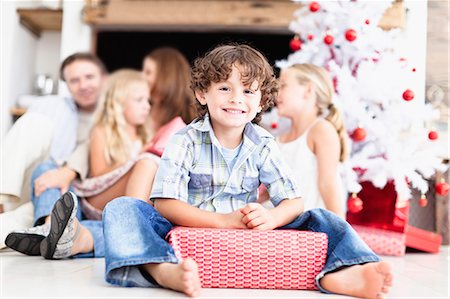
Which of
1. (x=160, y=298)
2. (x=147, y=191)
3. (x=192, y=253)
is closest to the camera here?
(x=160, y=298)

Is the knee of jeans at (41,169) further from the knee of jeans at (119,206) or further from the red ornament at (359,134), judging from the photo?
the red ornament at (359,134)

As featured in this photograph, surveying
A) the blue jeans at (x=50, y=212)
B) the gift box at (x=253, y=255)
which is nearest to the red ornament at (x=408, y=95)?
the gift box at (x=253, y=255)

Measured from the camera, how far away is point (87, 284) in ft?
3.68

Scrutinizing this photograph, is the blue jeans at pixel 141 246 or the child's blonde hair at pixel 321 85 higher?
the child's blonde hair at pixel 321 85

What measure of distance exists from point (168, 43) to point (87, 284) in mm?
2156

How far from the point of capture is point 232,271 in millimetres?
1140

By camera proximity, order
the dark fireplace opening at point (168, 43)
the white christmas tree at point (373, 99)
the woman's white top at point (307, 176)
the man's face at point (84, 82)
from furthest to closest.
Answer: the dark fireplace opening at point (168, 43)
the man's face at point (84, 82)
the white christmas tree at point (373, 99)
the woman's white top at point (307, 176)

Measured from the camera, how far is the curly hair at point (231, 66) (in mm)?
1236

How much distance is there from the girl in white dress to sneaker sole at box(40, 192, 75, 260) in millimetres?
822

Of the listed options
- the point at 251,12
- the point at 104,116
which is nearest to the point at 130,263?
the point at 104,116

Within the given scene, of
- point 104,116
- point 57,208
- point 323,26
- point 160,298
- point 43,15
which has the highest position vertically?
point 43,15

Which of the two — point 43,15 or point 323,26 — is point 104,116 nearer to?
point 323,26

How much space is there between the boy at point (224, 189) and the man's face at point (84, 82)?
1.06m

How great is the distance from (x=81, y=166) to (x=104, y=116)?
0.21m
